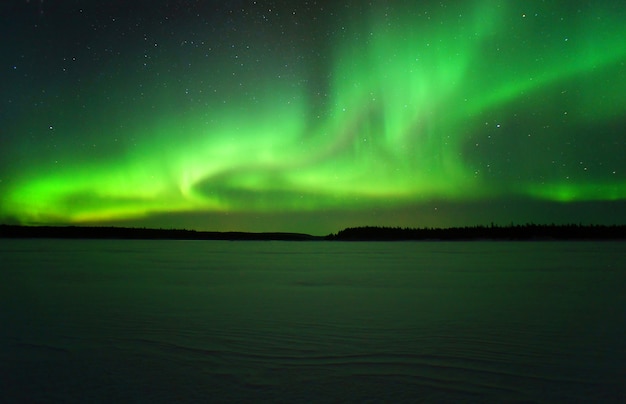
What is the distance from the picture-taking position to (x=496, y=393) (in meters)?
5.55

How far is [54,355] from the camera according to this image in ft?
24.2

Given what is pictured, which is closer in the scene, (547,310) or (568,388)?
(568,388)

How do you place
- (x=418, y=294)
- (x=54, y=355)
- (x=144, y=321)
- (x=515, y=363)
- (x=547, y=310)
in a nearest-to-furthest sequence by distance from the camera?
(x=515, y=363), (x=54, y=355), (x=144, y=321), (x=547, y=310), (x=418, y=294)

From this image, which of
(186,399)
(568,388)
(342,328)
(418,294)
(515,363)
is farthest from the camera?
(418,294)

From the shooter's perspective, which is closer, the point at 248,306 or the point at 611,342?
the point at 611,342

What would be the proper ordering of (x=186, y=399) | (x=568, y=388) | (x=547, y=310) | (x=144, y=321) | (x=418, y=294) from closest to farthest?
(x=186, y=399) < (x=568, y=388) < (x=144, y=321) < (x=547, y=310) < (x=418, y=294)

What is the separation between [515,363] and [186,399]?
4.28 meters

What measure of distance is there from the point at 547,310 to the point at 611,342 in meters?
3.39

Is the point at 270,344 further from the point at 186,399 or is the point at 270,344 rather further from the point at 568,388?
the point at 568,388

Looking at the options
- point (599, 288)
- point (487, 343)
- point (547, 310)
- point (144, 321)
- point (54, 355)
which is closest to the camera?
point (54, 355)

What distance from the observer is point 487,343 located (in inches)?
316

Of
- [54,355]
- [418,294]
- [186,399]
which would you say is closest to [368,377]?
[186,399]

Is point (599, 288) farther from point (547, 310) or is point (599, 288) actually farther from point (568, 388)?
point (568, 388)

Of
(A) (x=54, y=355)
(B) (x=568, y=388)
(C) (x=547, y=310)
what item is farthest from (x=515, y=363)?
(A) (x=54, y=355)
